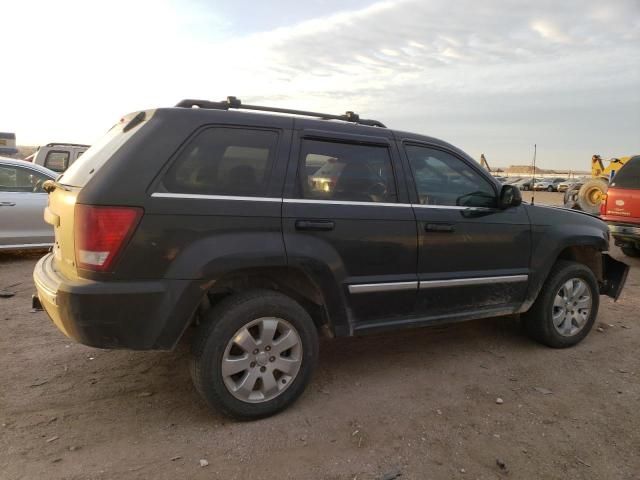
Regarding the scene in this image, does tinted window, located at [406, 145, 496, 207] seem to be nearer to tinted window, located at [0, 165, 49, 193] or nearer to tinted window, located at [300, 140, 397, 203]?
tinted window, located at [300, 140, 397, 203]

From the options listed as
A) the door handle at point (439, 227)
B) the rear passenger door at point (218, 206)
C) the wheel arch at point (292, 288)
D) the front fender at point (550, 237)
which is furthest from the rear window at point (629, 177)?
the rear passenger door at point (218, 206)

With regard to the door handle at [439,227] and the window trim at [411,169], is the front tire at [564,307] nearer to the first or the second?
the window trim at [411,169]

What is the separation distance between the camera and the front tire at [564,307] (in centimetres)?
433

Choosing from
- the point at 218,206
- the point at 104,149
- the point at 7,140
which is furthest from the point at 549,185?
the point at 104,149

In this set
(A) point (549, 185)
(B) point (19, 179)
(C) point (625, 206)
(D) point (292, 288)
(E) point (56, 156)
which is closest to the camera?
(D) point (292, 288)

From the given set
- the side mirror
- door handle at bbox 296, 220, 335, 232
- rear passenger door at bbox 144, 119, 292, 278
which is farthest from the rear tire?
rear passenger door at bbox 144, 119, 292, 278

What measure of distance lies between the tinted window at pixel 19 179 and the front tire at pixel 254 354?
229 inches

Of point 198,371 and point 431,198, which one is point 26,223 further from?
point 431,198

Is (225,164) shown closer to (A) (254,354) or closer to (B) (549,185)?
(A) (254,354)

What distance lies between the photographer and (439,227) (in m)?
3.61

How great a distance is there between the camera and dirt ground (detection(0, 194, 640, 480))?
2615 mm

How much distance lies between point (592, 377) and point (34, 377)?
13.7 ft

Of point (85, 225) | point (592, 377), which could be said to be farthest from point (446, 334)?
point (85, 225)

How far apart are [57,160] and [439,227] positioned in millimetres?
10554
